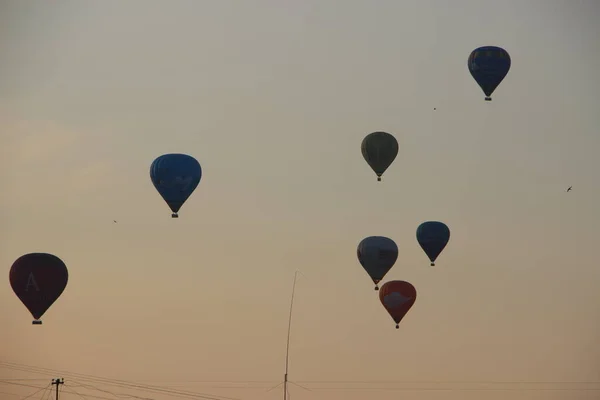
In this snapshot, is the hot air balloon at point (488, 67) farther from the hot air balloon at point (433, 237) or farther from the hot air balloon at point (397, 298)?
the hot air balloon at point (397, 298)

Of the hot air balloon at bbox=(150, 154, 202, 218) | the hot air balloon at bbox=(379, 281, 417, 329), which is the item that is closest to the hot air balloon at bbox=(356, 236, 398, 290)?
the hot air balloon at bbox=(379, 281, 417, 329)

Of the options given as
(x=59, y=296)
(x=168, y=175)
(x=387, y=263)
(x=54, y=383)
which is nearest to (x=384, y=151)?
(x=387, y=263)

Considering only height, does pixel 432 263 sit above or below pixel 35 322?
above

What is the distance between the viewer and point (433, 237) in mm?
87750

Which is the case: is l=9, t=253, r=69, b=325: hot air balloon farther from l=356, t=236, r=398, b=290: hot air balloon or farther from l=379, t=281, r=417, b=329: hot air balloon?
l=379, t=281, r=417, b=329: hot air balloon

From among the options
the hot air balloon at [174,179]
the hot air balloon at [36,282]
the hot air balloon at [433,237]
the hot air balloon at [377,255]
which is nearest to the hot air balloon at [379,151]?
the hot air balloon at [377,255]

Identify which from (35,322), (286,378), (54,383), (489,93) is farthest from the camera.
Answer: (54,383)

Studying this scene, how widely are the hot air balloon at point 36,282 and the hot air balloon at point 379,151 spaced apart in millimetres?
17684

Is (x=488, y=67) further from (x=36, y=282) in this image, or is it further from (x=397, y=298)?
(x=36, y=282)

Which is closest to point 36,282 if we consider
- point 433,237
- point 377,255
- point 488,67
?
point 377,255

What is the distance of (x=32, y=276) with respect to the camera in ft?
251

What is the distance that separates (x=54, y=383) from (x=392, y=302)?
25460mm

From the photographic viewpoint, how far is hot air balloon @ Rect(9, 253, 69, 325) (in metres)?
76.1

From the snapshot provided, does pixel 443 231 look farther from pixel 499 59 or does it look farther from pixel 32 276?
pixel 32 276
